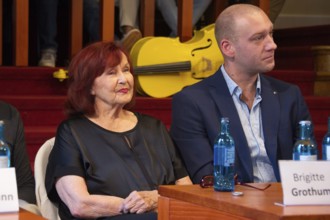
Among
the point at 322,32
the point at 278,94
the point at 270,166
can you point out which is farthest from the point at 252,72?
the point at 322,32

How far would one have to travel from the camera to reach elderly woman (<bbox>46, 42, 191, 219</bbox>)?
9.12 feet

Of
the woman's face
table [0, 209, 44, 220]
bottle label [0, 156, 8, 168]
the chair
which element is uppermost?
the woman's face

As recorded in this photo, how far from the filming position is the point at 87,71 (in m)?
2.97

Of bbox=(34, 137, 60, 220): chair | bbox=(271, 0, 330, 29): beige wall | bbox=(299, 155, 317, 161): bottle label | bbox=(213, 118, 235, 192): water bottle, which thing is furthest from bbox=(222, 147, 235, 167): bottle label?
bbox=(271, 0, 330, 29): beige wall

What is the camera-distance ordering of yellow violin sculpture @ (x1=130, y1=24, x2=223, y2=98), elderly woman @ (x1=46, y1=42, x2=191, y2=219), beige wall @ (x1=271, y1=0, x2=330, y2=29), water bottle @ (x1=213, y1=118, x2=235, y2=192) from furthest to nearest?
1. beige wall @ (x1=271, y1=0, x2=330, y2=29)
2. yellow violin sculpture @ (x1=130, y1=24, x2=223, y2=98)
3. elderly woman @ (x1=46, y1=42, x2=191, y2=219)
4. water bottle @ (x1=213, y1=118, x2=235, y2=192)

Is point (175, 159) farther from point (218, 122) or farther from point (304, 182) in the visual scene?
point (304, 182)

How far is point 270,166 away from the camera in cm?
306

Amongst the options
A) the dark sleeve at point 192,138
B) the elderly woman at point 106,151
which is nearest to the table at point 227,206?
the elderly woman at point 106,151

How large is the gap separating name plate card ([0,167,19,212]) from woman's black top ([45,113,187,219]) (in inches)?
24.0

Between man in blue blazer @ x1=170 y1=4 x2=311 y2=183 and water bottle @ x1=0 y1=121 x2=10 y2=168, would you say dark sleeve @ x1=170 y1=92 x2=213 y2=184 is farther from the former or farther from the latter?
water bottle @ x1=0 y1=121 x2=10 y2=168

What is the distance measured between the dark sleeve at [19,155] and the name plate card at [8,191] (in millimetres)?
678

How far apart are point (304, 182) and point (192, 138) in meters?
0.90

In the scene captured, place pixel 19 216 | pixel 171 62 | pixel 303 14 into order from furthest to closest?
pixel 303 14, pixel 171 62, pixel 19 216

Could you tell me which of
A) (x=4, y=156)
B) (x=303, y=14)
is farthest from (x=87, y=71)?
(x=303, y=14)
